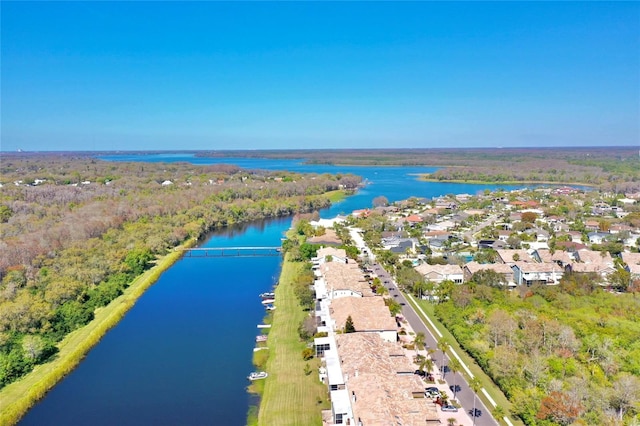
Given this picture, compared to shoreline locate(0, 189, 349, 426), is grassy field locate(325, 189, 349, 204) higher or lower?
higher

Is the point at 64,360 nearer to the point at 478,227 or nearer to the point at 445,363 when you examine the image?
the point at 445,363

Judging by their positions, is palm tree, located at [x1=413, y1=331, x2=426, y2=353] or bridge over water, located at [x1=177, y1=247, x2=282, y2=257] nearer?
palm tree, located at [x1=413, y1=331, x2=426, y2=353]

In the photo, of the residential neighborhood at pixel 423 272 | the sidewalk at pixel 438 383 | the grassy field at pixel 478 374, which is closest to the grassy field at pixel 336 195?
the residential neighborhood at pixel 423 272

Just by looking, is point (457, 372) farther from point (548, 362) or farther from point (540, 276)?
point (540, 276)

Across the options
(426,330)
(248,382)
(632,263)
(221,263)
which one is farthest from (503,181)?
(248,382)

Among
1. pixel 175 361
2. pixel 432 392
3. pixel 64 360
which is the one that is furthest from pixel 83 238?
pixel 432 392

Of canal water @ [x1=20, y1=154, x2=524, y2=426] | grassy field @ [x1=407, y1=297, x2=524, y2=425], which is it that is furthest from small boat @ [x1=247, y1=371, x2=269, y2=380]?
grassy field @ [x1=407, y1=297, x2=524, y2=425]

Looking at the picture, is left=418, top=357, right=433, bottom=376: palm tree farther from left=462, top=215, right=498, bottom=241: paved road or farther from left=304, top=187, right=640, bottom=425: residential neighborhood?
left=462, top=215, right=498, bottom=241: paved road

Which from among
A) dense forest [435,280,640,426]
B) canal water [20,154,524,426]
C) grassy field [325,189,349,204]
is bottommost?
canal water [20,154,524,426]
